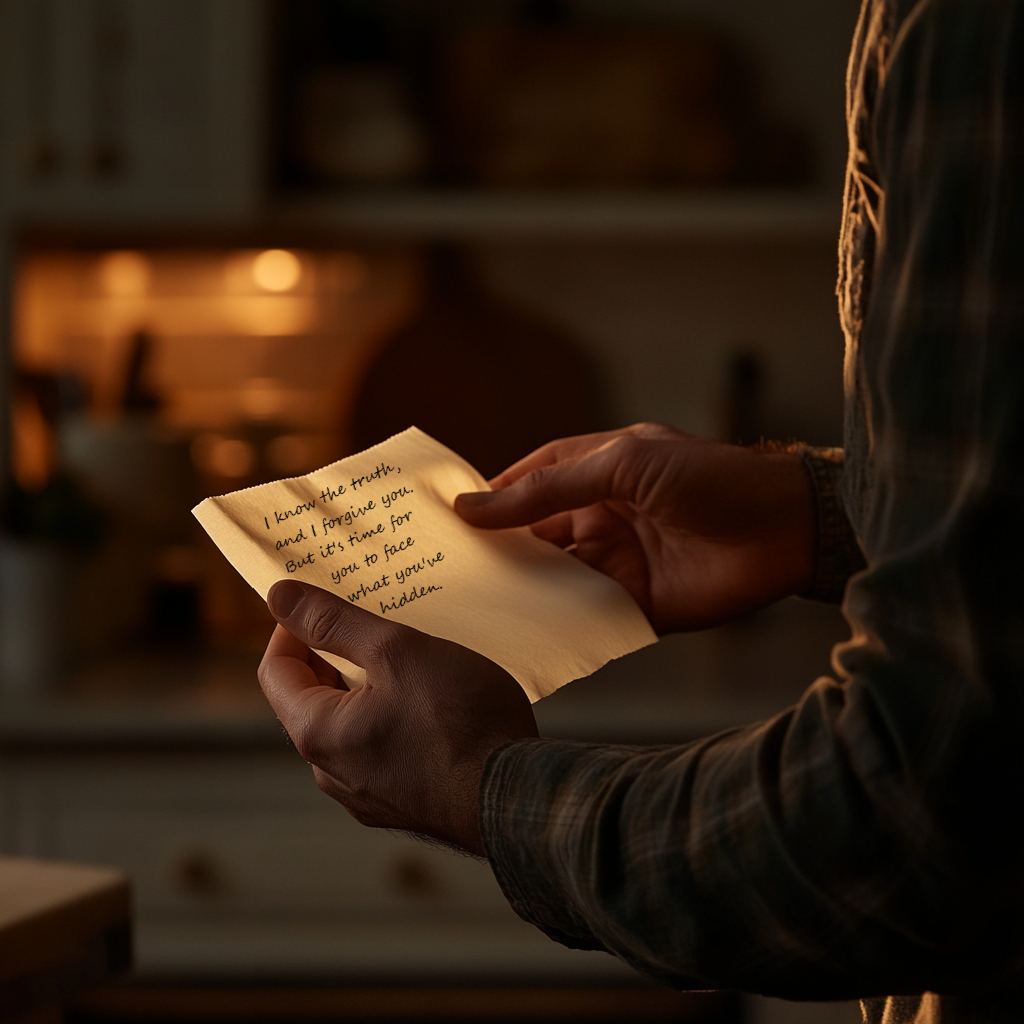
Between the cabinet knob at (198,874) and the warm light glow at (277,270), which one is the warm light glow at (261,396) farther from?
the cabinet knob at (198,874)

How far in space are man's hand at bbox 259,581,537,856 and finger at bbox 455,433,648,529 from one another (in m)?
0.15

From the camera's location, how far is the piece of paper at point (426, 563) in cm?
60

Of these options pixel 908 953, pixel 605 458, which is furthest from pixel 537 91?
pixel 908 953

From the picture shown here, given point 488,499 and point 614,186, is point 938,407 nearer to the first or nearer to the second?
point 488,499

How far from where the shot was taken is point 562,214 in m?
1.71

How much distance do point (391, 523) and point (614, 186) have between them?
1.26 m

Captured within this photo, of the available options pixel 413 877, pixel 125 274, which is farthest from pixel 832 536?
pixel 125 274

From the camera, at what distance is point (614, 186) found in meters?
1.79

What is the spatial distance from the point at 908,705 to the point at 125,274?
71.8 inches

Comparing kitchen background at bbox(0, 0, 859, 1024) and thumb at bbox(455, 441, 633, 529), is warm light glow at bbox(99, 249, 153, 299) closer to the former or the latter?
kitchen background at bbox(0, 0, 859, 1024)

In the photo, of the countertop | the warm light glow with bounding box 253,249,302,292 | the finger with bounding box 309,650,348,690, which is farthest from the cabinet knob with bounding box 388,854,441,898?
the warm light glow with bounding box 253,249,302,292

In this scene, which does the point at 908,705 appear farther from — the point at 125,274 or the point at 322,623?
the point at 125,274

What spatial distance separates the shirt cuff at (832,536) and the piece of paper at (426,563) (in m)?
0.14

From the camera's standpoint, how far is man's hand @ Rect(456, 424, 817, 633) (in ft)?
2.28
